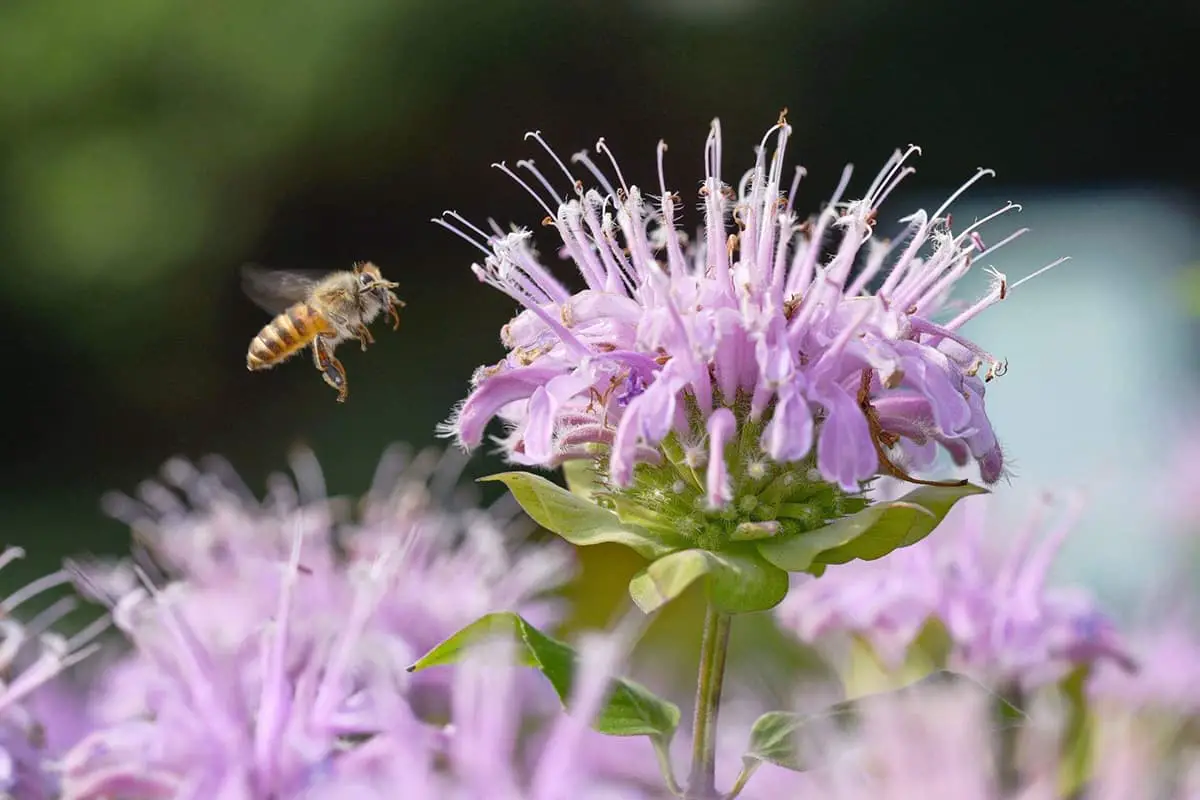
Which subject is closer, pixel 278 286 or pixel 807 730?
pixel 807 730

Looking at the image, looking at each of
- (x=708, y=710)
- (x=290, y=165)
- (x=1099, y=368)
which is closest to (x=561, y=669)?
(x=708, y=710)

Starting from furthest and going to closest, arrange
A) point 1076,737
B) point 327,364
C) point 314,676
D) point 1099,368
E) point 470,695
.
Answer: point 1099,368, point 327,364, point 1076,737, point 314,676, point 470,695

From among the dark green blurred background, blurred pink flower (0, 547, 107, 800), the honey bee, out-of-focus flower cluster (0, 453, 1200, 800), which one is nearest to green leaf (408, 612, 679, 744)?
out-of-focus flower cluster (0, 453, 1200, 800)

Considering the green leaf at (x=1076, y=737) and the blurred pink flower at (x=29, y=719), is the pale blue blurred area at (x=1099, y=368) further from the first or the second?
the blurred pink flower at (x=29, y=719)

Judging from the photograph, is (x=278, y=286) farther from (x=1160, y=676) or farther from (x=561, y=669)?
(x=1160, y=676)

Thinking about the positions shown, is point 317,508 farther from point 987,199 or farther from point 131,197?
point 987,199
